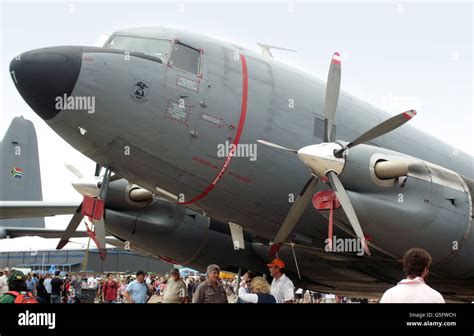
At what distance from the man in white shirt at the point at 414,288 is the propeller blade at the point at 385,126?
6371 mm

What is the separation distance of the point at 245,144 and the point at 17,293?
250 inches

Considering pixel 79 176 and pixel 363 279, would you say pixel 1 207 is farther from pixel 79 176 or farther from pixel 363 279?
pixel 363 279

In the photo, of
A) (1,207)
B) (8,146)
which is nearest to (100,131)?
(1,207)

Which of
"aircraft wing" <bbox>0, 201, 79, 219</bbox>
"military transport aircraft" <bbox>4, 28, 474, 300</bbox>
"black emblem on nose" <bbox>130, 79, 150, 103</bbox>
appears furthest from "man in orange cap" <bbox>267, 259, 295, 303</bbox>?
"aircraft wing" <bbox>0, 201, 79, 219</bbox>

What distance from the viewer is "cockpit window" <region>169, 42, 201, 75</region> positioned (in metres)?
11.9

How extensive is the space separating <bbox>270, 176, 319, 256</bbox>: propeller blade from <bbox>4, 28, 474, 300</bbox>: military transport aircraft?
22 mm

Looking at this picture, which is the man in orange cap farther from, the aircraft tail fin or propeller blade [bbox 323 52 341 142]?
the aircraft tail fin

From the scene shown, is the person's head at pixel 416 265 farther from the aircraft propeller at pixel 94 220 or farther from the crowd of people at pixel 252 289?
the aircraft propeller at pixel 94 220

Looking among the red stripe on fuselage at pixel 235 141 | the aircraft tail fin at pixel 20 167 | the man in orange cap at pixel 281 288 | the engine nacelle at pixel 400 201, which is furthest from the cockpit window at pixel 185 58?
the aircraft tail fin at pixel 20 167

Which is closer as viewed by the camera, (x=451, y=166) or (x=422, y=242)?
(x=422, y=242)

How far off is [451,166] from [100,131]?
31.4 ft

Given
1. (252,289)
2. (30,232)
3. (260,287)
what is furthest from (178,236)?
(30,232)

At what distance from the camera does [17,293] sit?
21.8 feet
